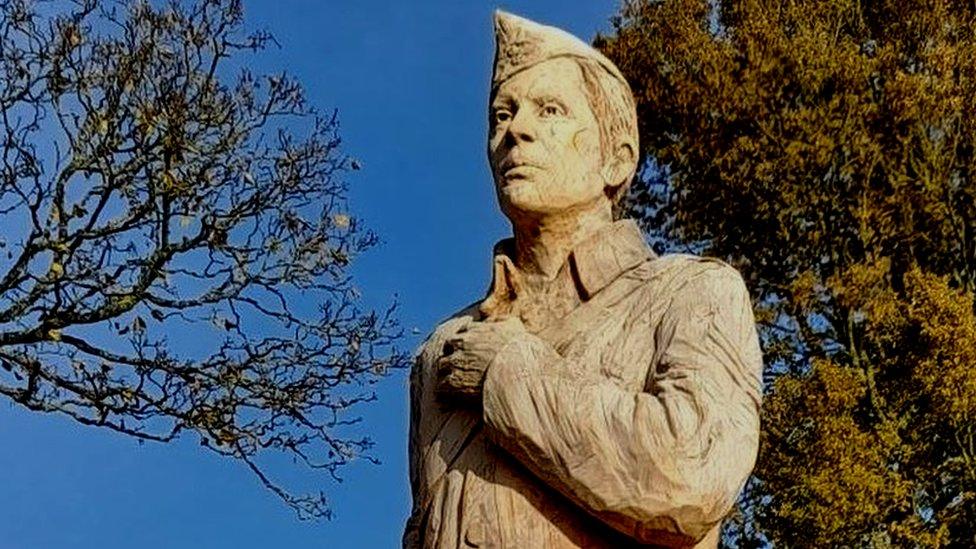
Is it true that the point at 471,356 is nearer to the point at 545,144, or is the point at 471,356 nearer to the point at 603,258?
the point at 603,258

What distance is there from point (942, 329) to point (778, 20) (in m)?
6.05

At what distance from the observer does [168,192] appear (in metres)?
13.9

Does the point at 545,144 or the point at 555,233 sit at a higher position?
the point at 545,144

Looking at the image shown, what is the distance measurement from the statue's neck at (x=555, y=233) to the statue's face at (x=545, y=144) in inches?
1.2

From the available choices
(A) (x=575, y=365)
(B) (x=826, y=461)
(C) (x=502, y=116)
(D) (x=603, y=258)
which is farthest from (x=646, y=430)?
(B) (x=826, y=461)

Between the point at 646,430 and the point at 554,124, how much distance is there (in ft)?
3.53

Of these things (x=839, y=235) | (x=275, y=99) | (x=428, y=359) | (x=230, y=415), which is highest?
(x=839, y=235)

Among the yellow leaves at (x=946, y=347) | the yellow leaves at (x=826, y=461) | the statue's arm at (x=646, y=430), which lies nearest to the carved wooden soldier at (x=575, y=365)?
the statue's arm at (x=646, y=430)

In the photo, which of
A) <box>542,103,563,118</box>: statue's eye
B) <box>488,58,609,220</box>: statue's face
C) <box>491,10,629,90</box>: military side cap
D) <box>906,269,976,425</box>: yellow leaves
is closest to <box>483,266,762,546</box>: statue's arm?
<box>488,58,609,220</box>: statue's face

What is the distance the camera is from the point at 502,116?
195 inches

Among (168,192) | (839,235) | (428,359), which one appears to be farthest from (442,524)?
(839,235)

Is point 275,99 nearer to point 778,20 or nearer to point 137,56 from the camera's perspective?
point 137,56

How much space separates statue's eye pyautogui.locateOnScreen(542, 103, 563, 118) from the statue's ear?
20 cm

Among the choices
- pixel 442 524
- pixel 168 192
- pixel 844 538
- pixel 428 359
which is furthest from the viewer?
pixel 844 538
